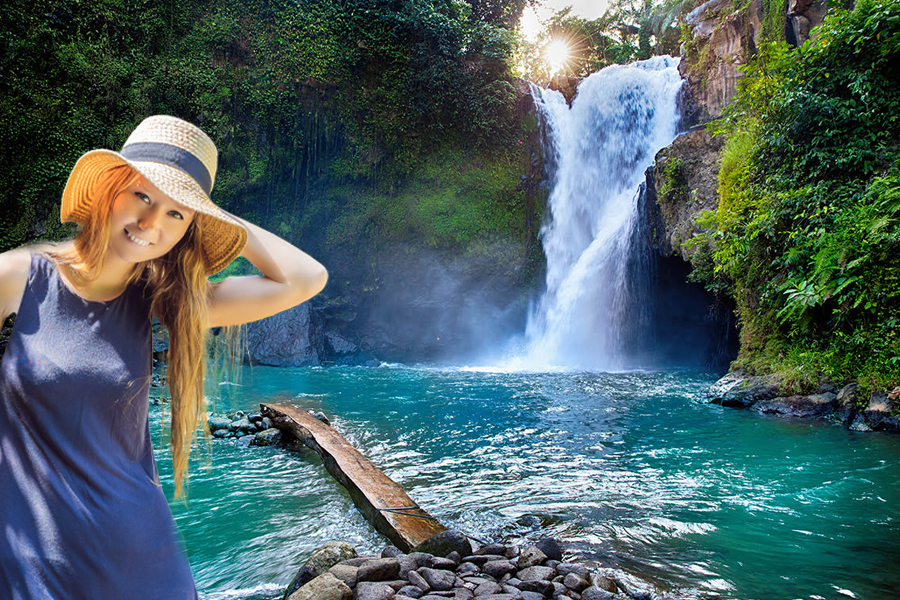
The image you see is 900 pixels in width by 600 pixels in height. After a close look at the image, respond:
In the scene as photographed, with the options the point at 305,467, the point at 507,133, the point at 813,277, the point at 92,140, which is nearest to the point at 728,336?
the point at 813,277

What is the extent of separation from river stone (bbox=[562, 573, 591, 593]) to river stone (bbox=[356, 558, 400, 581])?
0.92 meters

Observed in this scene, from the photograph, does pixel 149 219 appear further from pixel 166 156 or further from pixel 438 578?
pixel 438 578

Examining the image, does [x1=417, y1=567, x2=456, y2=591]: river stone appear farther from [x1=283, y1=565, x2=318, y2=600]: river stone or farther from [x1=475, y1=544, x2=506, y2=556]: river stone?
[x1=283, y1=565, x2=318, y2=600]: river stone

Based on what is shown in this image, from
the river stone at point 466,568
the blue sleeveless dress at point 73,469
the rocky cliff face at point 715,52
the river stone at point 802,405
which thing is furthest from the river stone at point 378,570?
the rocky cliff face at point 715,52

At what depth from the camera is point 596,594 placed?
271 cm

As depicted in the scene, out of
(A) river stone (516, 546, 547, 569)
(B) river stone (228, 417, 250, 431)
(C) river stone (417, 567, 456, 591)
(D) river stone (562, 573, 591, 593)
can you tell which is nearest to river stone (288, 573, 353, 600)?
(C) river stone (417, 567, 456, 591)

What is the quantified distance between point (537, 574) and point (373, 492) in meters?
1.59

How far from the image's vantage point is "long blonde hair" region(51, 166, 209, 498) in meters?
1.12

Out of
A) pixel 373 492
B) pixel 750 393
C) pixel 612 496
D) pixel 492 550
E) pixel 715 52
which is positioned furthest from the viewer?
pixel 715 52

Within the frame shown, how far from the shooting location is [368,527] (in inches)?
151

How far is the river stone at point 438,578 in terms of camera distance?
271cm

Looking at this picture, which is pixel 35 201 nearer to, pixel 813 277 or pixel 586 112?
pixel 586 112

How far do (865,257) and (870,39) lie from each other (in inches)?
144

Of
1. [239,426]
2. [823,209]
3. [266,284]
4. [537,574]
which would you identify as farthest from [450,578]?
[823,209]
